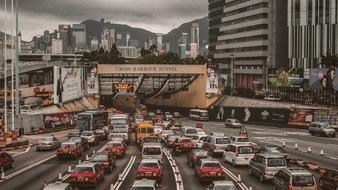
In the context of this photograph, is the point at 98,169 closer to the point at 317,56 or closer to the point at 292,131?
the point at 292,131

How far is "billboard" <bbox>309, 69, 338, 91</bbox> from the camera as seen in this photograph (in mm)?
91938

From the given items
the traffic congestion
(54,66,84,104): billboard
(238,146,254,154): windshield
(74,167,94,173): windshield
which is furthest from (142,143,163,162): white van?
(54,66,84,104): billboard

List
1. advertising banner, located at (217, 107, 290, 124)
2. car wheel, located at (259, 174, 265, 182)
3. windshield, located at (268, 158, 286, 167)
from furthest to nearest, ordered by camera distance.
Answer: advertising banner, located at (217, 107, 290, 124) < car wheel, located at (259, 174, 265, 182) < windshield, located at (268, 158, 286, 167)

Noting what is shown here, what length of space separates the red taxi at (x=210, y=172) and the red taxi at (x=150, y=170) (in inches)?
93.8

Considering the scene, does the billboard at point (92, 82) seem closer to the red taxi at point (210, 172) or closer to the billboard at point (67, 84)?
the billboard at point (67, 84)

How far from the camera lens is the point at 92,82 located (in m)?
98.2

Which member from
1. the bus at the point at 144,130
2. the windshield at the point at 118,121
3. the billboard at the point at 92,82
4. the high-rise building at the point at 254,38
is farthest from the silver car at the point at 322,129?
the high-rise building at the point at 254,38

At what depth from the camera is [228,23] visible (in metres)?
186

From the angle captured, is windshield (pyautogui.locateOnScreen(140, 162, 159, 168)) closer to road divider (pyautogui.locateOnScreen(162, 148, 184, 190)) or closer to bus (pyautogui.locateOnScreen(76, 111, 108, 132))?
road divider (pyautogui.locateOnScreen(162, 148, 184, 190))

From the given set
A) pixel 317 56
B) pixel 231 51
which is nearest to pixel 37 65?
pixel 317 56

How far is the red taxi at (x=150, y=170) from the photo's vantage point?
29.9 m

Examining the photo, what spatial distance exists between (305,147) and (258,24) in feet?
361

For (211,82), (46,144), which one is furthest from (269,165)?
(211,82)

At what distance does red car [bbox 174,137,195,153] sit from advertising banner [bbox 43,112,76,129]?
29.8 metres
